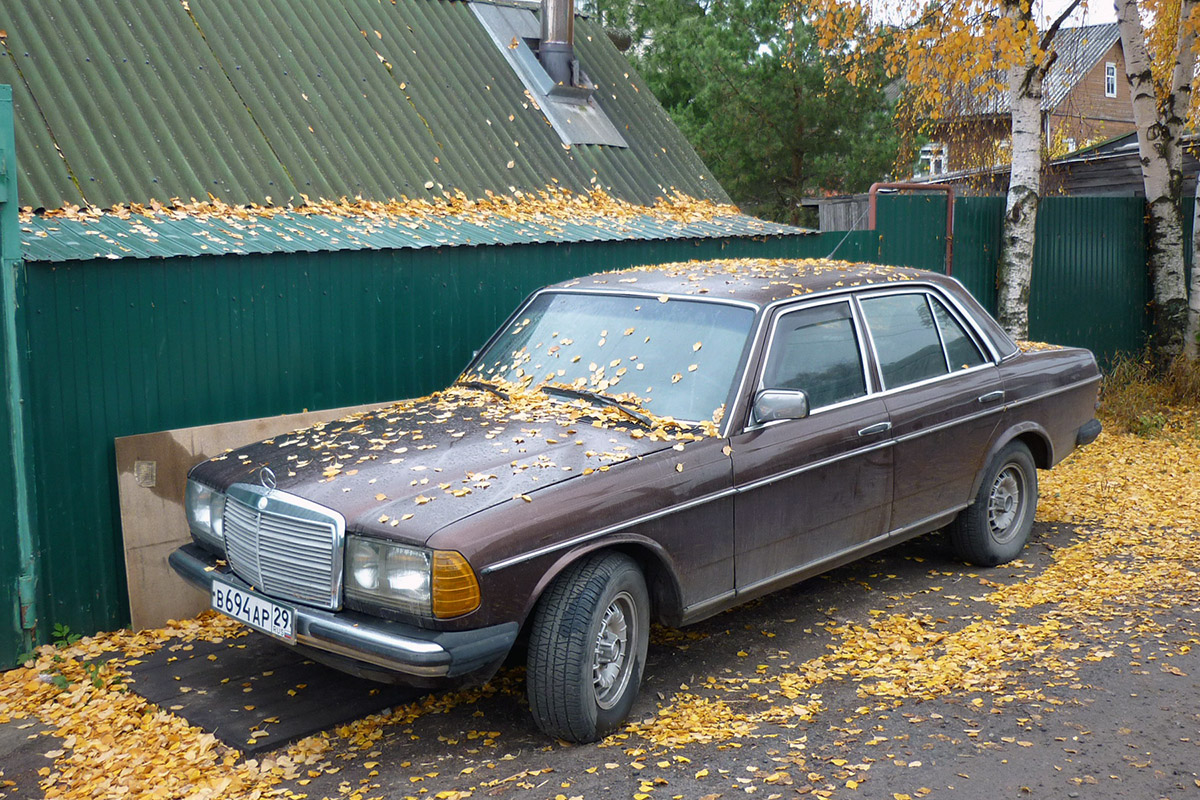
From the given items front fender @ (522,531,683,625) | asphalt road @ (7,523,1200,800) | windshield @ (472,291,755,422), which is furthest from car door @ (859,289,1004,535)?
front fender @ (522,531,683,625)

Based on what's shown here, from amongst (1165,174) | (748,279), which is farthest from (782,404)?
(1165,174)

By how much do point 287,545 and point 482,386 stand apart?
1.65m

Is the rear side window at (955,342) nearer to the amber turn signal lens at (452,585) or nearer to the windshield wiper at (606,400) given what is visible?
the windshield wiper at (606,400)

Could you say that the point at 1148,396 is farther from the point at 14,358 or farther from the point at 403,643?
the point at 14,358

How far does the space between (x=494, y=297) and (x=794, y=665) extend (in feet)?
11.6

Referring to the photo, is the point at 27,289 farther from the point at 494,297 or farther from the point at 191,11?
the point at 191,11

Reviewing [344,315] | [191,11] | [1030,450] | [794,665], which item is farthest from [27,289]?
[1030,450]

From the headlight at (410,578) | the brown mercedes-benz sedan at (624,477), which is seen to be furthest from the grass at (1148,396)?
the headlight at (410,578)

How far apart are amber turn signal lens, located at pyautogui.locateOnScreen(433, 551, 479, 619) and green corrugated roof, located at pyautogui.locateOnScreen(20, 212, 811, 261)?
2.98m

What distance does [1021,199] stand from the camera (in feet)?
36.2

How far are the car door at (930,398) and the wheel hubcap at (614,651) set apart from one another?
1.95 metres

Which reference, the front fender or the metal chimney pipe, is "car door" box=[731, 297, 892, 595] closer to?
the front fender

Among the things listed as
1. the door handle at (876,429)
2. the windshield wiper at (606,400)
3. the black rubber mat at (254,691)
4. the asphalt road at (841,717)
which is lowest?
the black rubber mat at (254,691)

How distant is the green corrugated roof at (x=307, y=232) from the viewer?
6008 mm
